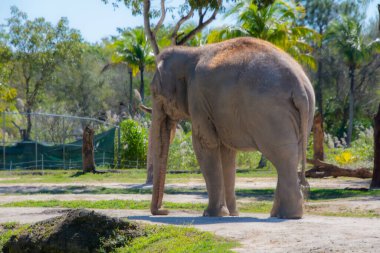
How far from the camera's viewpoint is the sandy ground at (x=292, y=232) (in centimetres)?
897

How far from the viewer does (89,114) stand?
64.7m

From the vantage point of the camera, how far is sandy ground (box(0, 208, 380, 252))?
8.97 m

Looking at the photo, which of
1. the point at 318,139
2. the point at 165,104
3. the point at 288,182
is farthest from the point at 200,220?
the point at 318,139

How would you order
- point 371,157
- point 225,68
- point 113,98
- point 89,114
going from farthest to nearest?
point 113,98 < point 89,114 < point 371,157 < point 225,68

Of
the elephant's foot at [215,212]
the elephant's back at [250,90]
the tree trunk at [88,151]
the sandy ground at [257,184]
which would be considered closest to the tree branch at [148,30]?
the sandy ground at [257,184]

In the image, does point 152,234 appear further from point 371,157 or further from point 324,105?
point 324,105

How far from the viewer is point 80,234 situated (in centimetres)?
1129

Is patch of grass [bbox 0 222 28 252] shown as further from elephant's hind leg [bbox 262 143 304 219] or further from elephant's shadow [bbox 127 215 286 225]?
elephant's hind leg [bbox 262 143 304 219]

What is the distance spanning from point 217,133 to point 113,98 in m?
56.8

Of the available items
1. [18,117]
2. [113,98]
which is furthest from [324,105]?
[18,117]

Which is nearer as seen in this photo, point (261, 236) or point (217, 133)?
point (261, 236)

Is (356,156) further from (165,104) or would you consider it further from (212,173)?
(212,173)

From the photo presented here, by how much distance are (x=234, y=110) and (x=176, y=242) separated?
321 cm

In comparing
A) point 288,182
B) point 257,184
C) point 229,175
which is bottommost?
point 257,184
